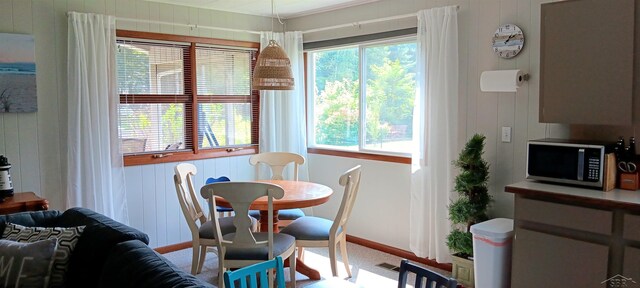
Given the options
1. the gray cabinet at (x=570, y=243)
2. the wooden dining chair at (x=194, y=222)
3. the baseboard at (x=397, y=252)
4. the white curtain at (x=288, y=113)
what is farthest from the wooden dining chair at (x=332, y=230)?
the white curtain at (x=288, y=113)

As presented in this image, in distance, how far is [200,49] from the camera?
4695 millimetres

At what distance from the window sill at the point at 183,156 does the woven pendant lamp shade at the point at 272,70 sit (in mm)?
1541

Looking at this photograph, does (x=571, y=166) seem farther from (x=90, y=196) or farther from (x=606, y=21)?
(x=90, y=196)

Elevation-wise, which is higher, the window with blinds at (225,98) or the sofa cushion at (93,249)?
the window with blinds at (225,98)

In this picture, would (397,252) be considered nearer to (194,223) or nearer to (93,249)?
(194,223)

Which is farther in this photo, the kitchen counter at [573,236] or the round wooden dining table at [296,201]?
the round wooden dining table at [296,201]

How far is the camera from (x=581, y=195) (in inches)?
105

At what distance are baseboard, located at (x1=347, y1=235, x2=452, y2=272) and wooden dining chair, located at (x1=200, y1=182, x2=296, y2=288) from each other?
4.39 ft

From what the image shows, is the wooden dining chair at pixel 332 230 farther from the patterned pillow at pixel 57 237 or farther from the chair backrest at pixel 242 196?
the patterned pillow at pixel 57 237

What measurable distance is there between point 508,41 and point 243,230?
2.22 meters

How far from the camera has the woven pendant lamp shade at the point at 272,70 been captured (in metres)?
3.38

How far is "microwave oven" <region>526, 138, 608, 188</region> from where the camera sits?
276cm

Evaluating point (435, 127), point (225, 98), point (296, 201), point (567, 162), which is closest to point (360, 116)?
point (435, 127)

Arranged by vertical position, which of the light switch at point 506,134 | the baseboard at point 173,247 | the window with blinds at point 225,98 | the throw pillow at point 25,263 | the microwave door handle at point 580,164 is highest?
the window with blinds at point 225,98
